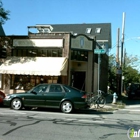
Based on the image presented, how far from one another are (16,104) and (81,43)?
916 centimetres

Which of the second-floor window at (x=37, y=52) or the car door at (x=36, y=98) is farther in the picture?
the second-floor window at (x=37, y=52)

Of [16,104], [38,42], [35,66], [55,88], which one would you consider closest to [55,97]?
[55,88]

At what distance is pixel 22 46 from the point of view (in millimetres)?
21172

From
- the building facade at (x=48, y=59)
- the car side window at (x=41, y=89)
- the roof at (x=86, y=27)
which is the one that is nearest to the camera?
the car side window at (x=41, y=89)

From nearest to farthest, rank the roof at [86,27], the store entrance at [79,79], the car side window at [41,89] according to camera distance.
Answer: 1. the car side window at [41,89]
2. the store entrance at [79,79]
3. the roof at [86,27]

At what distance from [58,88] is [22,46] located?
8.88 metres

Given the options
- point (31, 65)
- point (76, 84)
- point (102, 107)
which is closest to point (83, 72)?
point (76, 84)

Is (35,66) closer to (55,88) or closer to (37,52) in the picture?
(37,52)

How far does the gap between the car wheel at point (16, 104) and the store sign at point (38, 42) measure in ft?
25.6

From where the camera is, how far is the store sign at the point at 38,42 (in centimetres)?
2047

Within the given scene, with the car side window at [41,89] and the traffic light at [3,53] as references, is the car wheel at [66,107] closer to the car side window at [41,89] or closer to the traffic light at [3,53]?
the car side window at [41,89]

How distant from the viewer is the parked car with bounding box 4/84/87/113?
513 inches

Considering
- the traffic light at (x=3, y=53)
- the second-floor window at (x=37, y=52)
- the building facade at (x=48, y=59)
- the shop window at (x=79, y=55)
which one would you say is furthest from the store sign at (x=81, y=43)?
the traffic light at (x=3, y=53)

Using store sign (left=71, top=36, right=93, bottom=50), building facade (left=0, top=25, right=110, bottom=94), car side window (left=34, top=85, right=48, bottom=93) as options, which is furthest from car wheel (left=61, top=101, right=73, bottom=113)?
store sign (left=71, top=36, right=93, bottom=50)
